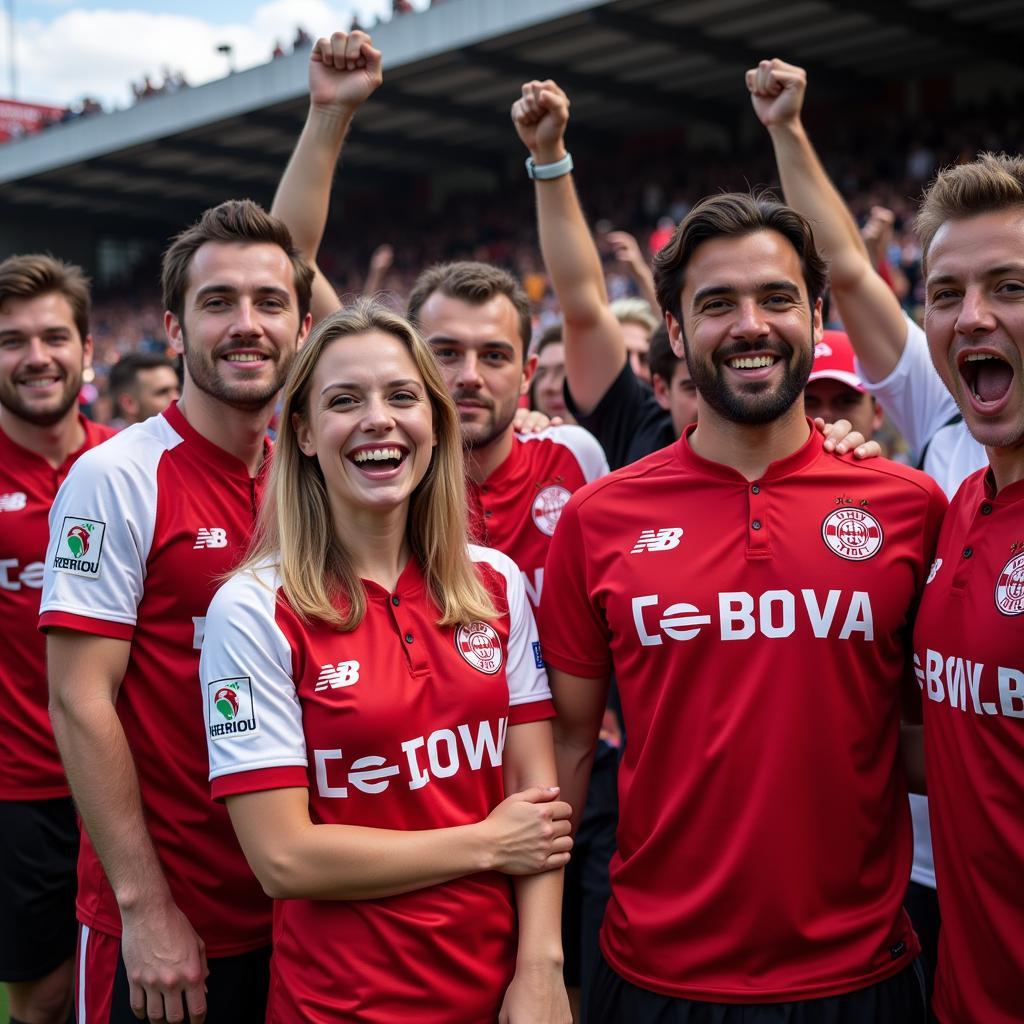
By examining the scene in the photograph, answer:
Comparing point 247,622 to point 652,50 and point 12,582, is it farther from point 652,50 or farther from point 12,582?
point 652,50

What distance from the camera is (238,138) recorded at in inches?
963

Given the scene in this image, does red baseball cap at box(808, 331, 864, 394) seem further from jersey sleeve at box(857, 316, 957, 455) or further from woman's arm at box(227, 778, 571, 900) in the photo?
woman's arm at box(227, 778, 571, 900)

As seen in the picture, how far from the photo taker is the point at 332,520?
250cm

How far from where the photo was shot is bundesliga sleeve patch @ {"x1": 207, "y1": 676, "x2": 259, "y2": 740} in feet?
7.27

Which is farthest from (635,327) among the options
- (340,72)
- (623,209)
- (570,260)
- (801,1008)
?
(623,209)

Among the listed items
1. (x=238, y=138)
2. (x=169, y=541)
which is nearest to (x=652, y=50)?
(x=238, y=138)

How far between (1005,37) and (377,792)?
64.1 feet

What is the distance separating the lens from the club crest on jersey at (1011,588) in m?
2.16

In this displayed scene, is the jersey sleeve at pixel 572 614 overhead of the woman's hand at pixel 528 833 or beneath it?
overhead

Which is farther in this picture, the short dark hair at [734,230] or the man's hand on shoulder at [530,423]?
the man's hand on shoulder at [530,423]

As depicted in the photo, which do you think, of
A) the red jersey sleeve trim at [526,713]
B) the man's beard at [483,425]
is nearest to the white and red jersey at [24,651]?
the man's beard at [483,425]

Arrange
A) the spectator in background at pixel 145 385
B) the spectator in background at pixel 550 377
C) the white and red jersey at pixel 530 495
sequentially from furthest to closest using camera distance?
1. the spectator in background at pixel 145 385
2. the spectator in background at pixel 550 377
3. the white and red jersey at pixel 530 495

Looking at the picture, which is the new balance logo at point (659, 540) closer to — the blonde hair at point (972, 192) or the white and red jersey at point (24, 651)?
the blonde hair at point (972, 192)

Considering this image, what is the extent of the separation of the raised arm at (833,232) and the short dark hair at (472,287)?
88 cm
